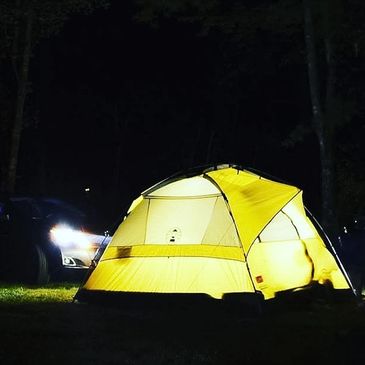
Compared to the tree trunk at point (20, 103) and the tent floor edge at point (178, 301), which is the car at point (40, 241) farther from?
the tree trunk at point (20, 103)

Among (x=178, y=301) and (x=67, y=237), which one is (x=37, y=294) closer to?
(x=67, y=237)

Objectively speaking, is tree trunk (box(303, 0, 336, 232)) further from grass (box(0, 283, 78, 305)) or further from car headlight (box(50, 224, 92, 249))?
grass (box(0, 283, 78, 305))

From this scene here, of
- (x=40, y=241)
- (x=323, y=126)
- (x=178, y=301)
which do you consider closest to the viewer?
(x=178, y=301)

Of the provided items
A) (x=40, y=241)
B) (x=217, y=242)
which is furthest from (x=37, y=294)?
(x=217, y=242)

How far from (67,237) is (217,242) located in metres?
3.20

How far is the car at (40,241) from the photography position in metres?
11.9

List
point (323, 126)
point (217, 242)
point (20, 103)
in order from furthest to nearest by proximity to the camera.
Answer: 1. point (20, 103)
2. point (323, 126)
3. point (217, 242)

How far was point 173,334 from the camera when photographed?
7.86 m

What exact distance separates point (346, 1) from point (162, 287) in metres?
12.6

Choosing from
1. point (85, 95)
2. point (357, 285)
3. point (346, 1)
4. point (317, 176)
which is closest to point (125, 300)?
point (357, 285)

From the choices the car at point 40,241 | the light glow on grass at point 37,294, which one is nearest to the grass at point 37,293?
the light glow on grass at point 37,294

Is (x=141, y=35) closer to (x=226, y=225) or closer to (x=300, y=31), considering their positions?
(x=300, y=31)

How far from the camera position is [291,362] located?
656 centimetres

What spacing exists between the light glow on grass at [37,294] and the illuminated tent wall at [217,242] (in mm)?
512
